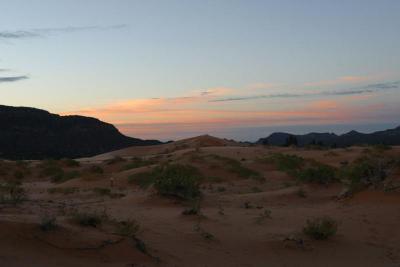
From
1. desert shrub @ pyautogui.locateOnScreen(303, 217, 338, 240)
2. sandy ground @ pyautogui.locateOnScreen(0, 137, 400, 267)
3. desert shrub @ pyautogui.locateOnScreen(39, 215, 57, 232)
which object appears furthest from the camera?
desert shrub @ pyautogui.locateOnScreen(303, 217, 338, 240)

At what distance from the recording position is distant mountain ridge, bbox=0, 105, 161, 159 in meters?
81.1

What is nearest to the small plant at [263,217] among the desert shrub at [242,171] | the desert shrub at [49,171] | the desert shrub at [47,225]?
the desert shrub at [47,225]

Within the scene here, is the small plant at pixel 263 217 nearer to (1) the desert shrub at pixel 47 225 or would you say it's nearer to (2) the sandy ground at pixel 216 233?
(2) the sandy ground at pixel 216 233

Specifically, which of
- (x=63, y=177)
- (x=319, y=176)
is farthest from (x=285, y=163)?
(x=63, y=177)

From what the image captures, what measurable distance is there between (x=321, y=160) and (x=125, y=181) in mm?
18558

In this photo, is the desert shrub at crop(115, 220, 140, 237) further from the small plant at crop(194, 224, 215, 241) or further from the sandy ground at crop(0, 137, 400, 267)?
the small plant at crop(194, 224, 215, 241)

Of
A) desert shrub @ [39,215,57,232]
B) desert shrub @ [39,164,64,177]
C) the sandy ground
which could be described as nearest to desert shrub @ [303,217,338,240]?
the sandy ground

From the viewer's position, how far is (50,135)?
8762cm

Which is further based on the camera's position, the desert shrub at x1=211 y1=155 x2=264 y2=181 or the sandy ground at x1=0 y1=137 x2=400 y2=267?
the desert shrub at x1=211 y1=155 x2=264 y2=181

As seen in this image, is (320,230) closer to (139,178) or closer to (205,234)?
(205,234)

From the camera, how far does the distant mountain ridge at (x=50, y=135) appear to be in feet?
266

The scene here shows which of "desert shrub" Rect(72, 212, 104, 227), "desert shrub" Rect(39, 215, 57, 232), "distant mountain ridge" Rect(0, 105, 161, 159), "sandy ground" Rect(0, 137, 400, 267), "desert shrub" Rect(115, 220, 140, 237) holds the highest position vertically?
"distant mountain ridge" Rect(0, 105, 161, 159)

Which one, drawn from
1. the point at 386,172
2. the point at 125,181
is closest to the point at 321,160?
the point at 125,181

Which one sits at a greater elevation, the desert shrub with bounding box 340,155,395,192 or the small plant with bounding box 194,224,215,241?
the desert shrub with bounding box 340,155,395,192
